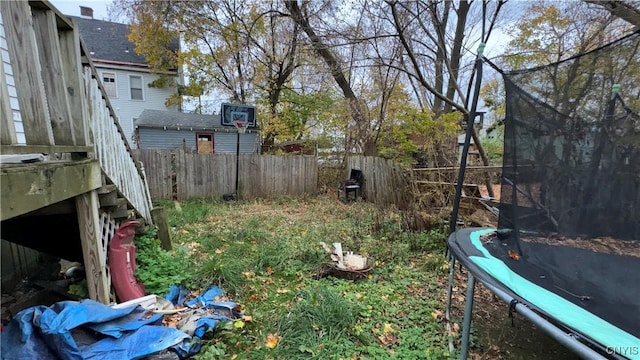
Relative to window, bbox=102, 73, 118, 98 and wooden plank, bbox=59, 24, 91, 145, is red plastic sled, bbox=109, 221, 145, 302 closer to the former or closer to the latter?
wooden plank, bbox=59, 24, 91, 145

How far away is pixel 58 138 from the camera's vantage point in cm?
210

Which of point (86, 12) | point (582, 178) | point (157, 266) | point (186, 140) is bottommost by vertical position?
point (157, 266)

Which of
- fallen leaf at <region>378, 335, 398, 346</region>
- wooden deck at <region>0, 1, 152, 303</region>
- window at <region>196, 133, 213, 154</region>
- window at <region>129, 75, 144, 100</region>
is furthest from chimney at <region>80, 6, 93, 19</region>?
fallen leaf at <region>378, 335, 398, 346</region>

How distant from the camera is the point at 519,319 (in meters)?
2.74

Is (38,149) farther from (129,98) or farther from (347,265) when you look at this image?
(129,98)

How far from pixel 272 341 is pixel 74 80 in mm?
2380

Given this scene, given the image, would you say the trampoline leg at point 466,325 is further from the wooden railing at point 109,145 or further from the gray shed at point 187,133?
the gray shed at point 187,133

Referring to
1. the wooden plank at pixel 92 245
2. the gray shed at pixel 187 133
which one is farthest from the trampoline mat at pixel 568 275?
the gray shed at pixel 187 133

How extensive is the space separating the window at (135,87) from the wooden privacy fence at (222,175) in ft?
27.5

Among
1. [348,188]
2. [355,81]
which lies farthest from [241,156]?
[355,81]

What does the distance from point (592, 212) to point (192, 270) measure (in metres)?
3.68

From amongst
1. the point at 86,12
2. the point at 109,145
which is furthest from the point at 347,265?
the point at 86,12

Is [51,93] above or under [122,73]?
under

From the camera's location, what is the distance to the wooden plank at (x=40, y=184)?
1.45 meters
